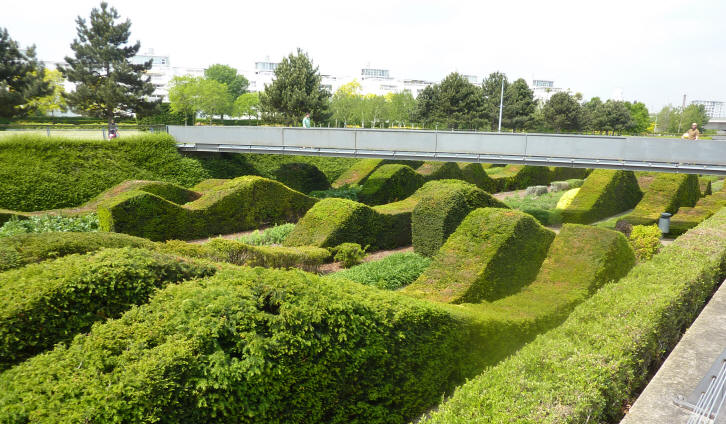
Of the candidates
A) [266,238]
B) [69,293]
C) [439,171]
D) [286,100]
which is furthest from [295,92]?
[69,293]

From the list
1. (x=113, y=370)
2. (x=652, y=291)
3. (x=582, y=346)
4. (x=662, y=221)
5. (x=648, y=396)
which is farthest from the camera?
(x=662, y=221)

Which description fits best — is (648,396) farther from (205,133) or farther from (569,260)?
(205,133)

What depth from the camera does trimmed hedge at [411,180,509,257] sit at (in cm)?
1281

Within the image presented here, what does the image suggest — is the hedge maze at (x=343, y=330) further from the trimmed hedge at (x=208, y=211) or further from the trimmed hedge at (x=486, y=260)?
the trimmed hedge at (x=208, y=211)

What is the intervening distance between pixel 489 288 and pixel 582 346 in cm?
385

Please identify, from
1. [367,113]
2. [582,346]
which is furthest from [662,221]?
[367,113]

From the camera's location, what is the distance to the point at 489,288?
9.05 metres

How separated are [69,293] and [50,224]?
1182 cm

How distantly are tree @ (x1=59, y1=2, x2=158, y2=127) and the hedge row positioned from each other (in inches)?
1343

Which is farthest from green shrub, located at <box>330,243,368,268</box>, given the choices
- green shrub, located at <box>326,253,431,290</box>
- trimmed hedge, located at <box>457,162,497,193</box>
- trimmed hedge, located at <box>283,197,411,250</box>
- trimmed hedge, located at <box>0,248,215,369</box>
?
trimmed hedge, located at <box>457,162,497,193</box>

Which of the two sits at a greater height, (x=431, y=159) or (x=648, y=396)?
(x=431, y=159)

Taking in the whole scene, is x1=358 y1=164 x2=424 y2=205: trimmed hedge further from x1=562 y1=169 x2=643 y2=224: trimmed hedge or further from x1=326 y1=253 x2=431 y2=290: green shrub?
x1=326 y1=253 x2=431 y2=290: green shrub

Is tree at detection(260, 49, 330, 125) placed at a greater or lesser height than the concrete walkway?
greater

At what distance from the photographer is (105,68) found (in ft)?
115
